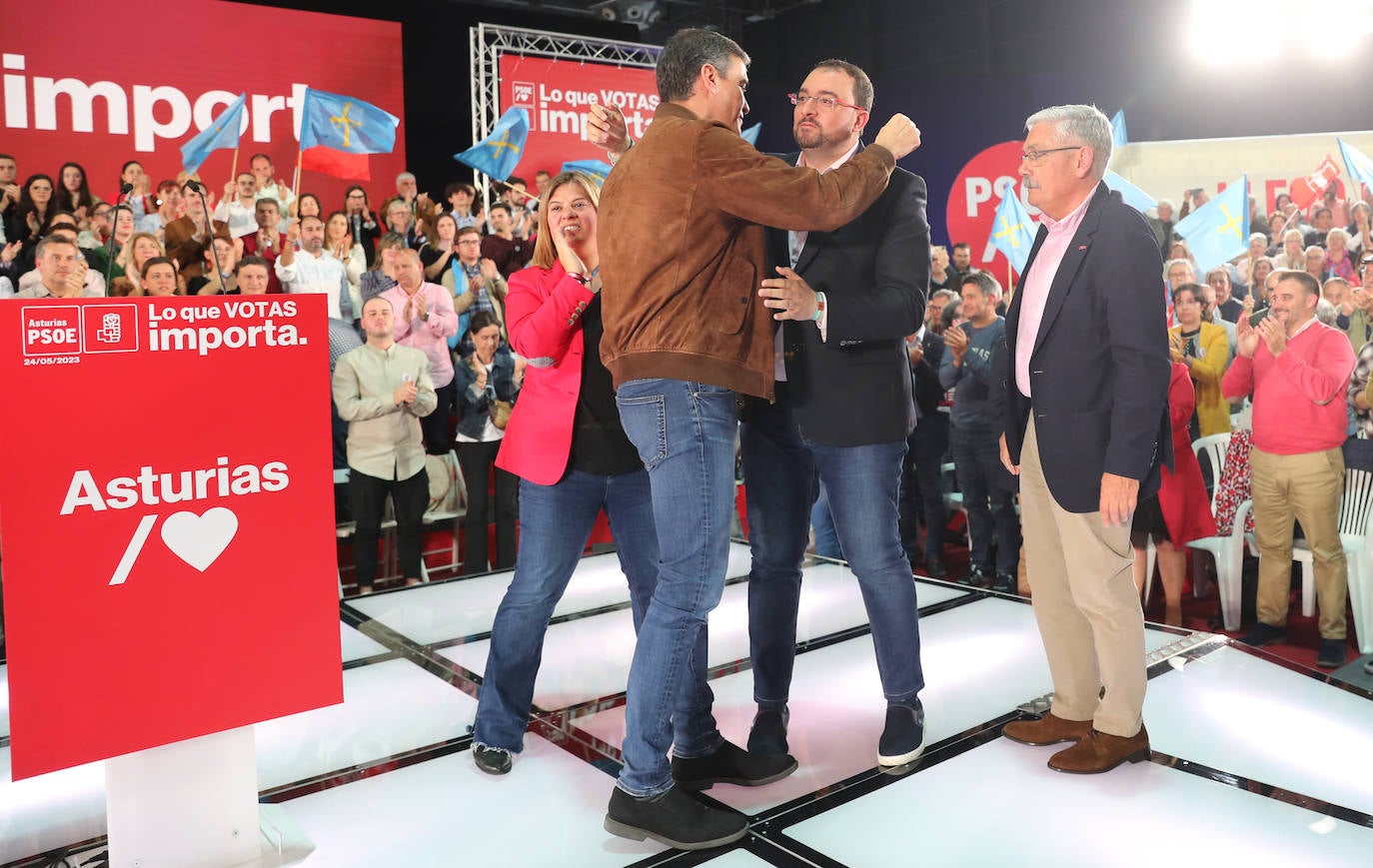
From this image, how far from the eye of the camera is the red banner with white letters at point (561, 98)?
935 centimetres

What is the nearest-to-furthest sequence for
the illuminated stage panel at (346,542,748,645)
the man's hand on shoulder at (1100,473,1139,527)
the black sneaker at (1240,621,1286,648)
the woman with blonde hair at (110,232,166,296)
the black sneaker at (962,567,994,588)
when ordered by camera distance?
the man's hand on shoulder at (1100,473,1139,527), the illuminated stage panel at (346,542,748,645), the black sneaker at (1240,621,1286,648), the black sneaker at (962,567,994,588), the woman with blonde hair at (110,232,166,296)

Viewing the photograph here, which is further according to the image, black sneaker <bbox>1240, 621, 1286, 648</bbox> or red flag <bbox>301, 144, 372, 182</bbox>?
red flag <bbox>301, 144, 372, 182</bbox>

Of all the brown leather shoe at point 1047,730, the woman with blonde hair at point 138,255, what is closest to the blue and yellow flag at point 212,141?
the woman with blonde hair at point 138,255

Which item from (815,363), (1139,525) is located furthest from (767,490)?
(1139,525)

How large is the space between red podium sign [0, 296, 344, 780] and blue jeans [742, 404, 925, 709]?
99 cm

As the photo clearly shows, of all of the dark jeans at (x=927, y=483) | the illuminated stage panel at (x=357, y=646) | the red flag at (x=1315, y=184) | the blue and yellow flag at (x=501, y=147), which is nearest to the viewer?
the illuminated stage panel at (x=357, y=646)

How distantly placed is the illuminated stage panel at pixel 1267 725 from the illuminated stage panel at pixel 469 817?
134 cm

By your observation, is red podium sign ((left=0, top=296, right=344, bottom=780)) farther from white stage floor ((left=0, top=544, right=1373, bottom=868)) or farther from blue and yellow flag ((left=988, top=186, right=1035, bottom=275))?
blue and yellow flag ((left=988, top=186, right=1035, bottom=275))

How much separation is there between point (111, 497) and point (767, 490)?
1.37 meters

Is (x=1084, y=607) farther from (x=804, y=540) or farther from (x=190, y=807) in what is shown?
(x=190, y=807)

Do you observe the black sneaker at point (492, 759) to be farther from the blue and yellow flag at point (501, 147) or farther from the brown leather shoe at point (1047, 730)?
the blue and yellow flag at point (501, 147)

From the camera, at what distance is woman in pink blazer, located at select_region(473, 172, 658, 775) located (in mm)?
2463

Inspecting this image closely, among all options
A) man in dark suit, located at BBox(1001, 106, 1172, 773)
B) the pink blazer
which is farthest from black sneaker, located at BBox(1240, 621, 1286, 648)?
the pink blazer

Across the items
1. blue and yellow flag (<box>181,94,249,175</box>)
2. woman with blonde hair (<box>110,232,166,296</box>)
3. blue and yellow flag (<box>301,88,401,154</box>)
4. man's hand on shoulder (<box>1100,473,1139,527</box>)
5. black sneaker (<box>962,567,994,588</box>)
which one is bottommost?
black sneaker (<box>962,567,994,588</box>)
